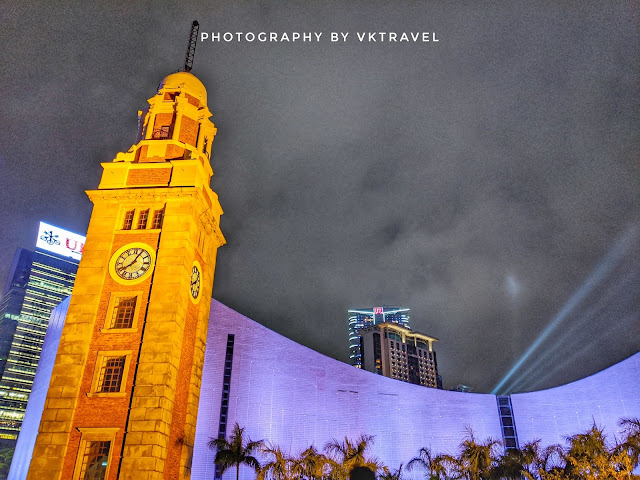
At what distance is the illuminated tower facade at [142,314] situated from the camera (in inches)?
682

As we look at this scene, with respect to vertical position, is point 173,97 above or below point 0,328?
below

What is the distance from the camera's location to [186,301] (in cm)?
2048

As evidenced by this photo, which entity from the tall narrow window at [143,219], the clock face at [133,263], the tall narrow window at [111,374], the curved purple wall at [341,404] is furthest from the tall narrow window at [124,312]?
the curved purple wall at [341,404]

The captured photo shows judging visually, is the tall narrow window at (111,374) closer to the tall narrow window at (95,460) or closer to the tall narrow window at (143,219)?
the tall narrow window at (95,460)

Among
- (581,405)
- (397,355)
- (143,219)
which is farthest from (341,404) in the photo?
(397,355)

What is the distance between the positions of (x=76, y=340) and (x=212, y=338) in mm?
18555

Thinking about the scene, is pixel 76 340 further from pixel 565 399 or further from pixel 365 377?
pixel 565 399

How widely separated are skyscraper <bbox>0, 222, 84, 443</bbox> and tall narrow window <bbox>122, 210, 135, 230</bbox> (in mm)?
87105

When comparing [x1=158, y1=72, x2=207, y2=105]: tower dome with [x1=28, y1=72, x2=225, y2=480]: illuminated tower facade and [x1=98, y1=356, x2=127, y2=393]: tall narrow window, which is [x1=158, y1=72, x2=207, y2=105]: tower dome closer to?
[x1=28, y1=72, x2=225, y2=480]: illuminated tower facade

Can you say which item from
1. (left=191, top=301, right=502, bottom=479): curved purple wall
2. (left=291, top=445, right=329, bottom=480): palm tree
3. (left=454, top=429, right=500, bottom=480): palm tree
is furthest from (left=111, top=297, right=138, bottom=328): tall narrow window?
(left=454, top=429, right=500, bottom=480): palm tree

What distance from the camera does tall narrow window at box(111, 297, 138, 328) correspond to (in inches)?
770

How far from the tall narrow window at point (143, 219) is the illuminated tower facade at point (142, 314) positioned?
0.04 metres

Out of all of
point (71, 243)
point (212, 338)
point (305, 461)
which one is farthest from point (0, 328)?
point (305, 461)

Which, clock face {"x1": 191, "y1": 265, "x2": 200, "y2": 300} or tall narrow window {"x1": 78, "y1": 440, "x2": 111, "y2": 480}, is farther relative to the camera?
clock face {"x1": 191, "y1": 265, "x2": 200, "y2": 300}
